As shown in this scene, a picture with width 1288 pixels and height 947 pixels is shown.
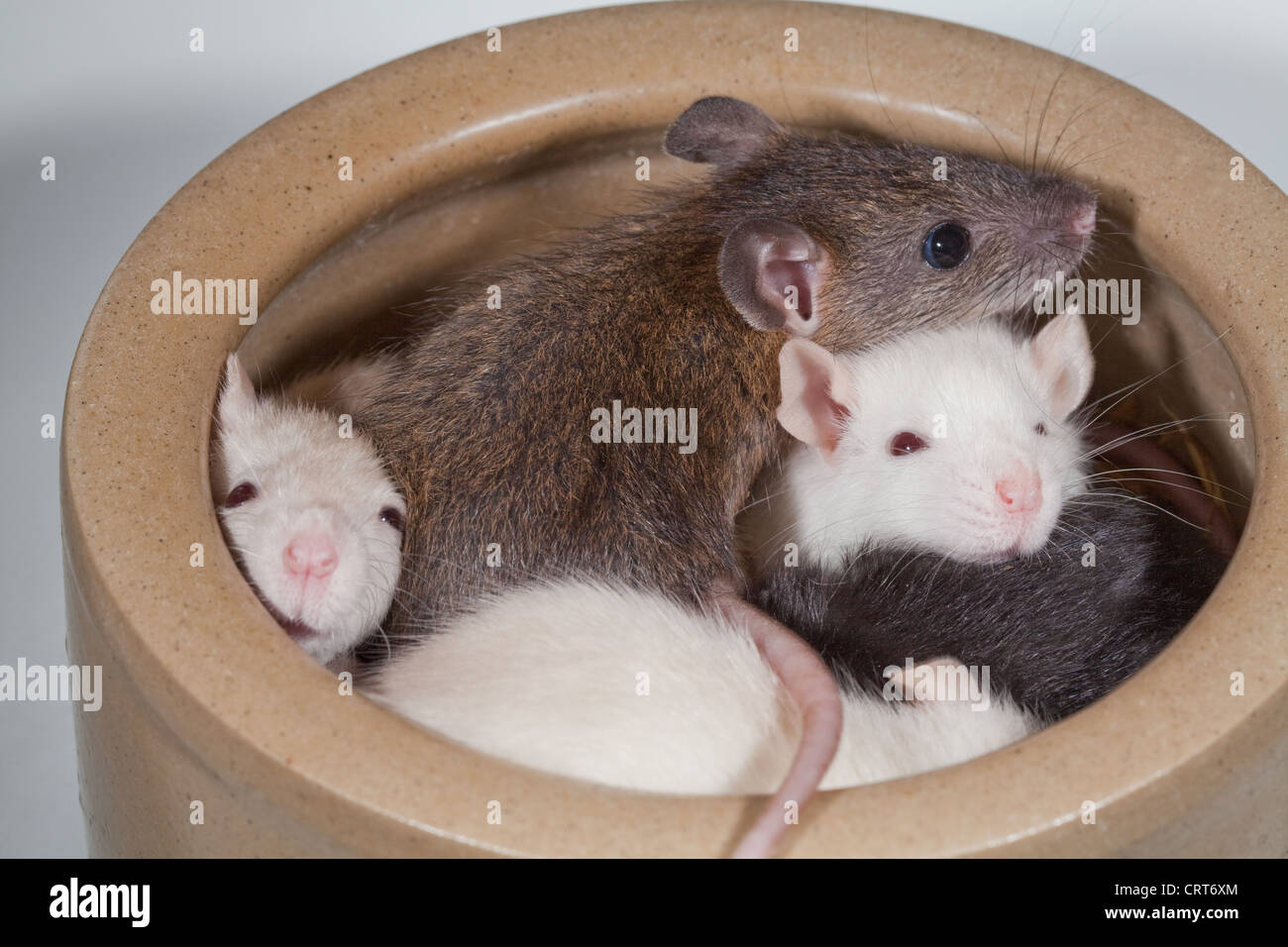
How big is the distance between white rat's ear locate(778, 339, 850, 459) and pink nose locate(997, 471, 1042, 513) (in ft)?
0.63

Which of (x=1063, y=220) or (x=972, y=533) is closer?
(x=972, y=533)

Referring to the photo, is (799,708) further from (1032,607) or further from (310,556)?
(310,556)

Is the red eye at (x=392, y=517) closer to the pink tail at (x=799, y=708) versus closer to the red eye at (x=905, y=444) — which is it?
the pink tail at (x=799, y=708)

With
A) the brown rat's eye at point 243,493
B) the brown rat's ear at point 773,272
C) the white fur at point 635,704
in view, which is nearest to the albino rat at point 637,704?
the white fur at point 635,704

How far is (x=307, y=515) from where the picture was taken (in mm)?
1334

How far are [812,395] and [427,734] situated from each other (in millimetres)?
596

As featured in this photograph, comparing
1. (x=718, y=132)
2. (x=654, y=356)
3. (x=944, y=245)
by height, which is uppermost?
(x=718, y=132)

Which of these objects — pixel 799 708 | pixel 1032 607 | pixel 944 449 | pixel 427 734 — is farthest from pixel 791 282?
pixel 427 734

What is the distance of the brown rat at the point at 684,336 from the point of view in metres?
1.40

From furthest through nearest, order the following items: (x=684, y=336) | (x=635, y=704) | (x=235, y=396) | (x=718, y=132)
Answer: (x=718, y=132) < (x=684, y=336) < (x=235, y=396) < (x=635, y=704)

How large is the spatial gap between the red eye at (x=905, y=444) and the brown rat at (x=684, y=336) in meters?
0.13

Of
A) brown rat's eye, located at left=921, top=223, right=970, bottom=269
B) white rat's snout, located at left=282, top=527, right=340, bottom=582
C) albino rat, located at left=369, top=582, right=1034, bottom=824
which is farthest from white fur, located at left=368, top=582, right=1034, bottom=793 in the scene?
brown rat's eye, located at left=921, top=223, right=970, bottom=269

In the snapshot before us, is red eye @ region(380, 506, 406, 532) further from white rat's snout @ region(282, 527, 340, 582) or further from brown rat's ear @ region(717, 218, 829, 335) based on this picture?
brown rat's ear @ region(717, 218, 829, 335)

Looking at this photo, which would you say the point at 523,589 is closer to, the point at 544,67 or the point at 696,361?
the point at 696,361
